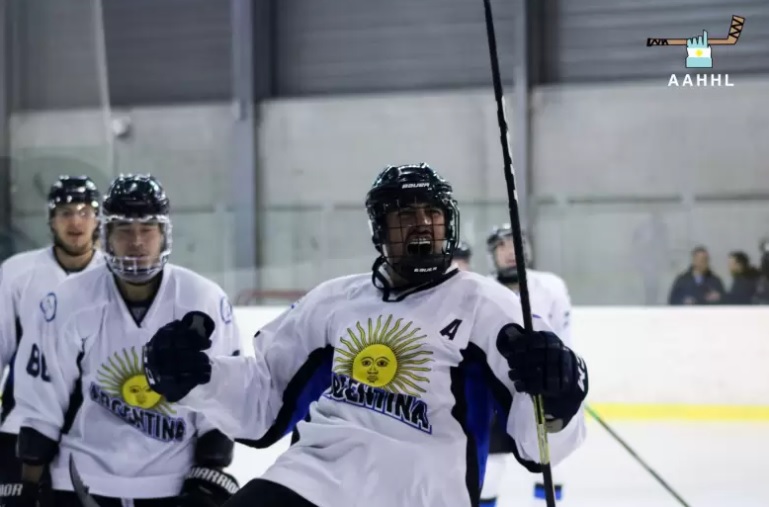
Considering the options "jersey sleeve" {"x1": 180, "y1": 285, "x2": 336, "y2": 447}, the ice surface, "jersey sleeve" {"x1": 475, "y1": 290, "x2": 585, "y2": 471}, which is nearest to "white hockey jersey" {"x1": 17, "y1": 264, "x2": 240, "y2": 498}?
"jersey sleeve" {"x1": 180, "y1": 285, "x2": 336, "y2": 447}

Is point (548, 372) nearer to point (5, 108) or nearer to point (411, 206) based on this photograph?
point (411, 206)

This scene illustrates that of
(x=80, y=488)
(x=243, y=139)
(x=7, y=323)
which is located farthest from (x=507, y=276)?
(x=243, y=139)

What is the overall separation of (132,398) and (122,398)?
21 mm

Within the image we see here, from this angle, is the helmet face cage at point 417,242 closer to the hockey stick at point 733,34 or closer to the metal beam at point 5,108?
the hockey stick at point 733,34

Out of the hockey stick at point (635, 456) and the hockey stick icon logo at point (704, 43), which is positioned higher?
the hockey stick icon logo at point (704, 43)

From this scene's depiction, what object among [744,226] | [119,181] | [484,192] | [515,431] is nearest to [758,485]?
[515,431]

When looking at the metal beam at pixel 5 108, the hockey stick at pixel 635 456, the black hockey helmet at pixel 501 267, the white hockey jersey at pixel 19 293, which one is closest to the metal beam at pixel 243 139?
the metal beam at pixel 5 108

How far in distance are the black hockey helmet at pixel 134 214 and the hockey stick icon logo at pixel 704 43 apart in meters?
2.64

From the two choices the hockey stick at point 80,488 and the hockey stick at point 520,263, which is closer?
the hockey stick at point 520,263

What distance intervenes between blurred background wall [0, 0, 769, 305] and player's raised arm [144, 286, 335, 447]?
448 centimetres

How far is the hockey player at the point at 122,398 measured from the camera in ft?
6.11

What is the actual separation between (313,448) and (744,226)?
526cm

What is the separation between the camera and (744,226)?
606 cm

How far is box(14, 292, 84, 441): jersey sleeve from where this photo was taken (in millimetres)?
1882
